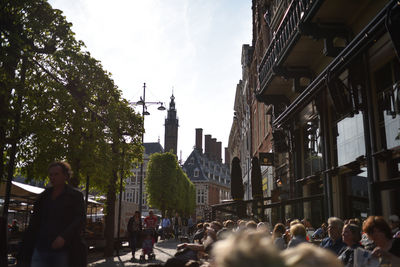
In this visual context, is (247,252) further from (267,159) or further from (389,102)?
(267,159)

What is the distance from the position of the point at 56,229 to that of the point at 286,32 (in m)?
10.2

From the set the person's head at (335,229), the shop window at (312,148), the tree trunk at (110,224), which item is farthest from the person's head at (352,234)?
the tree trunk at (110,224)

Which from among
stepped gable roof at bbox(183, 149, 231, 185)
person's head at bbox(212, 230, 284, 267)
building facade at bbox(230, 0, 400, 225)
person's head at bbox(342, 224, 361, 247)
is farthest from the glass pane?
stepped gable roof at bbox(183, 149, 231, 185)

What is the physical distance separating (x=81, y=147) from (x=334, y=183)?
→ 7562 millimetres

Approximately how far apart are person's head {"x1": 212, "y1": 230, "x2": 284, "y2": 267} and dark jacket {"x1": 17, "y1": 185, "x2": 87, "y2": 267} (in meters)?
3.31

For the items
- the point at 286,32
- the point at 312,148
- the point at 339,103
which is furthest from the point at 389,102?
the point at 312,148

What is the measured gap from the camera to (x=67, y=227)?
4.02 m

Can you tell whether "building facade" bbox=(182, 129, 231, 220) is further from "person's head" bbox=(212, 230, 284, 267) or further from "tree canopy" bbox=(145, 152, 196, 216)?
"person's head" bbox=(212, 230, 284, 267)

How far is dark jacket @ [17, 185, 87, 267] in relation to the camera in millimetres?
4043

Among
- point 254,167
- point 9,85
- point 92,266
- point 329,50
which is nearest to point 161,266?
point 9,85

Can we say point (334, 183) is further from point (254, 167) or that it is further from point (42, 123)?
point (42, 123)

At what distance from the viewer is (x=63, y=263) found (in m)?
3.98

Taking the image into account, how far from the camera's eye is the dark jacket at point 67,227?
404 cm

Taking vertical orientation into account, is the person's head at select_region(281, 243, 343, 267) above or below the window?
below
